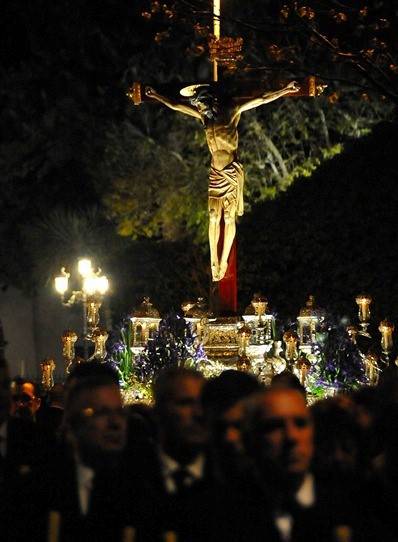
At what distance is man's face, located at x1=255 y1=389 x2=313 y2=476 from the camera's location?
15.6 ft

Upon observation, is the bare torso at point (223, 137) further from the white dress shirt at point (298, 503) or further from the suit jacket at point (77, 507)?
the white dress shirt at point (298, 503)

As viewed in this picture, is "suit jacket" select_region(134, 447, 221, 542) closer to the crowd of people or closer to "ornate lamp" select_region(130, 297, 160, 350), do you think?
the crowd of people

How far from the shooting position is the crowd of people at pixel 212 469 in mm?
4746

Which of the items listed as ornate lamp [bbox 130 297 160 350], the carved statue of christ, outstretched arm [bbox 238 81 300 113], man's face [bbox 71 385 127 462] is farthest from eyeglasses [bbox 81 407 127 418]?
outstretched arm [bbox 238 81 300 113]

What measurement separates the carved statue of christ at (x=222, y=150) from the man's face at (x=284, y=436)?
10.6 meters

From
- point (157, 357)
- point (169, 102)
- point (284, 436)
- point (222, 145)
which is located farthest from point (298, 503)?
point (169, 102)

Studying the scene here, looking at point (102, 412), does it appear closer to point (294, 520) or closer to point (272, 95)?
point (294, 520)

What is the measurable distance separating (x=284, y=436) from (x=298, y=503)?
0.81 ft

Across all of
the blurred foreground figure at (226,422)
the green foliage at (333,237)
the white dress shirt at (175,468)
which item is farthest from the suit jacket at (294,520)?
the green foliage at (333,237)

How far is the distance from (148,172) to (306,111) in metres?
3.55

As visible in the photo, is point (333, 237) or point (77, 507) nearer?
point (77, 507)

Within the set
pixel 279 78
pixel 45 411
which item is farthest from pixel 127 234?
pixel 45 411

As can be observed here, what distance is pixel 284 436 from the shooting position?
4797 millimetres

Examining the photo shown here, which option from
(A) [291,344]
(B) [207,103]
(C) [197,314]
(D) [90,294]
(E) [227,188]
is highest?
(B) [207,103]
